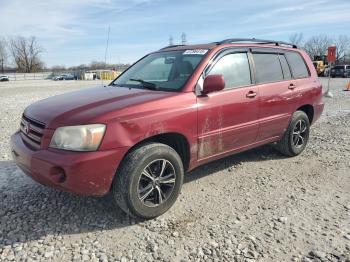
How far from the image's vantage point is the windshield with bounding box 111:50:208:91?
13.5 feet

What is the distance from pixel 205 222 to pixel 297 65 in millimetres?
3377

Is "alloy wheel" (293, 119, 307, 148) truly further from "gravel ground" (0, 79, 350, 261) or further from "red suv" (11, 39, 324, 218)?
"gravel ground" (0, 79, 350, 261)

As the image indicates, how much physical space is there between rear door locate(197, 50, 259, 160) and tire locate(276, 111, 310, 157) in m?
0.97

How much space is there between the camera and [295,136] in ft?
18.6

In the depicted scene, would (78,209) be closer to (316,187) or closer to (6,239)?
(6,239)

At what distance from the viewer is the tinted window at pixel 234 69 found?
4318mm

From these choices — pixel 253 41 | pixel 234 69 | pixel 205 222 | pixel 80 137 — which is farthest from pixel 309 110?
pixel 80 137

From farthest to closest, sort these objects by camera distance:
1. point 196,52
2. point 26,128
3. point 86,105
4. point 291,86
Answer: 1. point 291,86
2. point 196,52
3. point 26,128
4. point 86,105

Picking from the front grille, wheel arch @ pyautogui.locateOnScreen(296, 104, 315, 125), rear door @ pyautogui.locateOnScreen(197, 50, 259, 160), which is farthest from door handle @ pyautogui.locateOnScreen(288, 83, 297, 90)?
the front grille

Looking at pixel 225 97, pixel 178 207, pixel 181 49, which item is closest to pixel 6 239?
pixel 178 207

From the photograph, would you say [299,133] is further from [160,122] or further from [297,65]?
[160,122]

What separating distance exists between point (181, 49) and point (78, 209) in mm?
2453

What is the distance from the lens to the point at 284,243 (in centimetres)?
317

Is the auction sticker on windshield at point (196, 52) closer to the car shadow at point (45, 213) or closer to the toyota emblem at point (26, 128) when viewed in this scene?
the car shadow at point (45, 213)
